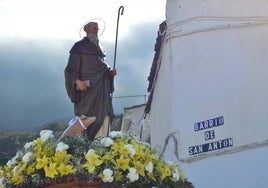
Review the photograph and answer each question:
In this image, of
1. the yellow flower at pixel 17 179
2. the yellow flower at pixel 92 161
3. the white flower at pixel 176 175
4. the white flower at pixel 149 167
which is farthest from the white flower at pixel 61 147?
the white flower at pixel 176 175

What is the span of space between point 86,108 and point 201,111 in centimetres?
564

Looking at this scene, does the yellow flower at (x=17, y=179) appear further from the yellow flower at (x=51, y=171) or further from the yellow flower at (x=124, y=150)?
the yellow flower at (x=124, y=150)

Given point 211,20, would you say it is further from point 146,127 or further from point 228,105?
point 146,127

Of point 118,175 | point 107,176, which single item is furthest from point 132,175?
point 107,176

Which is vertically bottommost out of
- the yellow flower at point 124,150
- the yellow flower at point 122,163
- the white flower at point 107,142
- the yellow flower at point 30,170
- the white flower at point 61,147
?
the yellow flower at point 30,170

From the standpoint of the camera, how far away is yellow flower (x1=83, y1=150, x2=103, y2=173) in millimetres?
5547

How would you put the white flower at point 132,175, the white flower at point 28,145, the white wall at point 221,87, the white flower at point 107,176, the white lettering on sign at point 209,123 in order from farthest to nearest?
1. the white lettering on sign at point 209,123
2. the white wall at point 221,87
3. the white flower at point 28,145
4. the white flower at point 132,175
5. the white flower at point 107,176

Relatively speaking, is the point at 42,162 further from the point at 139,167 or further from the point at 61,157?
the point at 139,167

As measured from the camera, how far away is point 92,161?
559 cm

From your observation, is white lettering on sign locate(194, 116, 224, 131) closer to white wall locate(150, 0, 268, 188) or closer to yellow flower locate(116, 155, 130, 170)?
white wall locate(150, 0, 268, 188)

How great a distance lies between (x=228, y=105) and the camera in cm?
1209

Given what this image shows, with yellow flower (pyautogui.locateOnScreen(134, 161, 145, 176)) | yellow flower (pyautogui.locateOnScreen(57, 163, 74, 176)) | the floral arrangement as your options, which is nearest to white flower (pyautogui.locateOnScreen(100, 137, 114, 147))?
the floral arrangement

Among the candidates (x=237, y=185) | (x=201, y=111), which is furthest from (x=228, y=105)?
(x=237, y=185)

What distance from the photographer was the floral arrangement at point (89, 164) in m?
5.57
